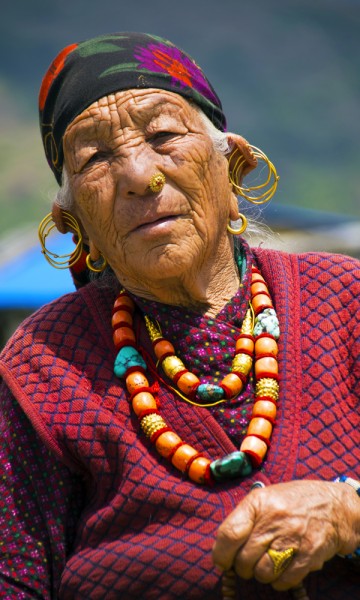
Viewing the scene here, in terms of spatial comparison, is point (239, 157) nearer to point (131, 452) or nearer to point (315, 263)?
point (315, 263)

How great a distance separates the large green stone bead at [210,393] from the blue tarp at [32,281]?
3.78m

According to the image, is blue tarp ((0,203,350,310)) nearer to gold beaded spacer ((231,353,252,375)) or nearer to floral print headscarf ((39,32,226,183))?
floral print headscarf ((39,32,226,183))

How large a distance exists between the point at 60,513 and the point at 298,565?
778 millimetres

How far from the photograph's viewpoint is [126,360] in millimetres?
2689

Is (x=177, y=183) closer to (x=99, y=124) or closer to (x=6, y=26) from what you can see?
(x=99, y=124)

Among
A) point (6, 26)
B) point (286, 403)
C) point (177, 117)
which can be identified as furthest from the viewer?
point (6, 26)

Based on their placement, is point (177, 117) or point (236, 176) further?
point (236, 176)

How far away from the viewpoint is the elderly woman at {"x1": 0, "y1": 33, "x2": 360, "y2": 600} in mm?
2430

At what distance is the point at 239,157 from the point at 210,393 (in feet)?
2.60

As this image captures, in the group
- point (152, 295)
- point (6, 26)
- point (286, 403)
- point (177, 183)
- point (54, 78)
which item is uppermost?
point (6, 26)

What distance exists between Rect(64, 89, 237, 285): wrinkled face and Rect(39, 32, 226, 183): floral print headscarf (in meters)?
0.04

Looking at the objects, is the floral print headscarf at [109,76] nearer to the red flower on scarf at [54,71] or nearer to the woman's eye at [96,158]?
the red flower on scarf at [54,71]

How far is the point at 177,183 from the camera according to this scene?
104 inches

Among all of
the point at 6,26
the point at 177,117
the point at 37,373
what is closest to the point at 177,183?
the point at 177,117
